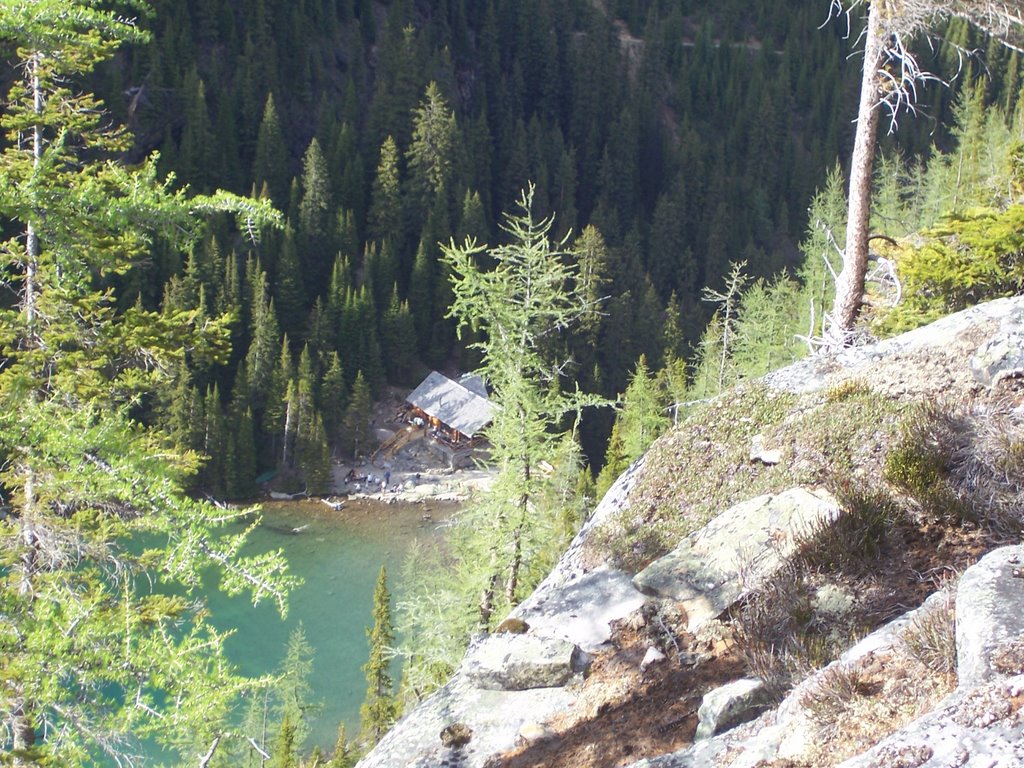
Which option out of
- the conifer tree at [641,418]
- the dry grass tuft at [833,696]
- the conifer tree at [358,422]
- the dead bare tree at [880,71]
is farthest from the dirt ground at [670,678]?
the conifer tree at [358,422]

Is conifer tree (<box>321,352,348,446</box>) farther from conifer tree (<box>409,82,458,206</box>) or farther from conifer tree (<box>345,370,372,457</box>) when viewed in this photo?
conifer tree (<box>409,82,458,206</box>)

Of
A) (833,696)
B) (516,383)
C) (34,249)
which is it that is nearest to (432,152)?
(516,383)

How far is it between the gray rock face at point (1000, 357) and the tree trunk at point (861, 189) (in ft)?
8.84

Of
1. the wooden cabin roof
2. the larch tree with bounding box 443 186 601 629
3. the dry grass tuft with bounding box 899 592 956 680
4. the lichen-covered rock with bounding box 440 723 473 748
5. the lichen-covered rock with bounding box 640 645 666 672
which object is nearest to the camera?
the dry grass tuft with bounding box 899 592 956 680

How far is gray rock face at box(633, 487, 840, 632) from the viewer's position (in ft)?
25.7

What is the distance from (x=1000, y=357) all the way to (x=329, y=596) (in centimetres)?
3305

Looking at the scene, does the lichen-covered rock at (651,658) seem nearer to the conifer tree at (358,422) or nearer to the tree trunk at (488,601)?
the tree trunk at (488,601)

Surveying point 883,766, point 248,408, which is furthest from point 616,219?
point 883,766

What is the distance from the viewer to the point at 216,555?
752 cm

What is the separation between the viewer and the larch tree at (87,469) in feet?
23.9

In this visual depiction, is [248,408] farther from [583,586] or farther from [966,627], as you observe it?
[966,627]

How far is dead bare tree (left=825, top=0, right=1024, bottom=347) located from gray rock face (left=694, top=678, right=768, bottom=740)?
6.92 m

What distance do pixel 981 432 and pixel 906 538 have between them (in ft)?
4.17

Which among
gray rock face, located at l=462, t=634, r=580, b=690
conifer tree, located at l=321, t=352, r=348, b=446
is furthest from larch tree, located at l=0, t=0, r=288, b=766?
conifer tree, located at l=321, t=352, r=348, b=446
